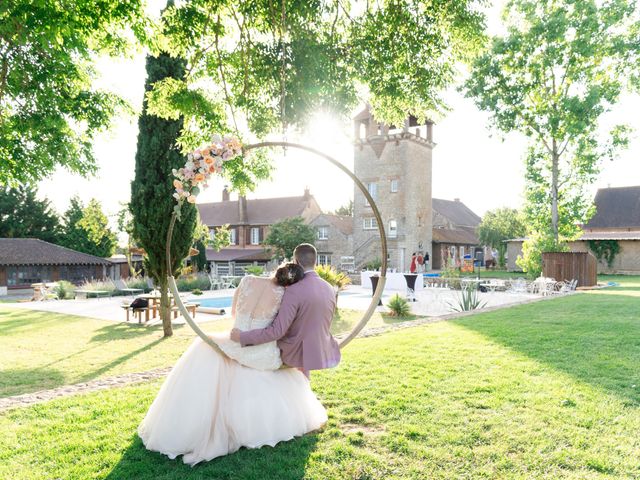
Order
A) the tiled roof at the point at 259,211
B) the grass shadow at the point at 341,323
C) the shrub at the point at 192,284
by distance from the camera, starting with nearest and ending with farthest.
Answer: the grass shadow at the point at 341,323, the shrub at the point at 192,284, the tiled roof at the point at 259,211

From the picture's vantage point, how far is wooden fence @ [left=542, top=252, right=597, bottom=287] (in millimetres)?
25203

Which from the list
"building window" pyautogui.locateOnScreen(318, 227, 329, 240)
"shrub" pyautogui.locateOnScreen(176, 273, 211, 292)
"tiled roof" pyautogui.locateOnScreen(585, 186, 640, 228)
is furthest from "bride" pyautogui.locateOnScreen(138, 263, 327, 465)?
"tiled roof" pyautogui.locateOnScreen(585, 186, 640, 228)

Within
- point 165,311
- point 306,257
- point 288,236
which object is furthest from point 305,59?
point 288,236

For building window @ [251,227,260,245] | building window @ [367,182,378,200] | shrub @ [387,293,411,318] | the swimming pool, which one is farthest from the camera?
building window @ [251,227,260,245]

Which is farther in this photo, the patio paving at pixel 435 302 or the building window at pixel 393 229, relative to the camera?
the building window at pixel 393 229

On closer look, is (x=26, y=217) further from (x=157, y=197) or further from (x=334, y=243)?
(x=157, y=197)

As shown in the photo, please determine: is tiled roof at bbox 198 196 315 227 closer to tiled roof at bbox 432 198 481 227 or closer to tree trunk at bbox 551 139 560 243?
tiled roof at bbox 432 198 481 227

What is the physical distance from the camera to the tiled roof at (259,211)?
169ft

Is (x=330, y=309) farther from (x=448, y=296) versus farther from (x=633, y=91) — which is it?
(x=633, y=91)

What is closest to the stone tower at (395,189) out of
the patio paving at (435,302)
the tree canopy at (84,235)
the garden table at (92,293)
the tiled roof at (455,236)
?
the tiled roof at (455,236)

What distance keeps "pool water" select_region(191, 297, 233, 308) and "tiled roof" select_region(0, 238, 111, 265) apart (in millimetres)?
22247

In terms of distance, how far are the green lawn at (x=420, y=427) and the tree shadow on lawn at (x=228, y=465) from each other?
0.04 feet

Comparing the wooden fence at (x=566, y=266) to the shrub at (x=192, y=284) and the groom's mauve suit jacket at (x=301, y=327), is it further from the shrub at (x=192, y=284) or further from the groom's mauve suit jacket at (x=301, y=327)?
the groom's mauve suit jacket at (x=301, y=327)

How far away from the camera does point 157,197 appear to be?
488 inches
